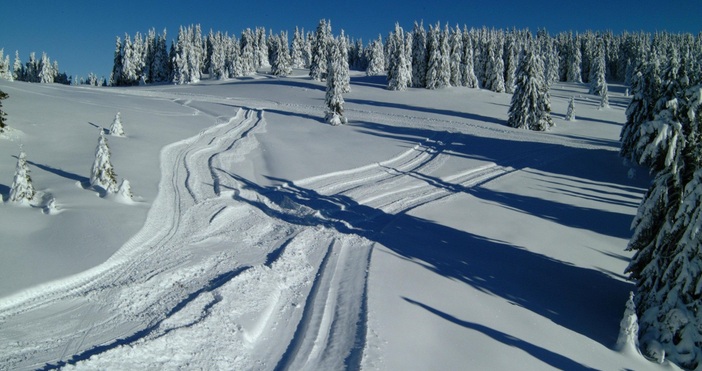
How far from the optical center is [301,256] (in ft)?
40.6


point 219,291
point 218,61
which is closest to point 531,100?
point 219,291

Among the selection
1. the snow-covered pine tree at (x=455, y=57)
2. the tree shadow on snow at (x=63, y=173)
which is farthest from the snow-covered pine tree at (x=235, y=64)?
the tree shadow on snow at (x=63, y=173)

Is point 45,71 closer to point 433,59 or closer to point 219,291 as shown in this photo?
point 433,59

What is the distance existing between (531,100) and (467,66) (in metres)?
34.9

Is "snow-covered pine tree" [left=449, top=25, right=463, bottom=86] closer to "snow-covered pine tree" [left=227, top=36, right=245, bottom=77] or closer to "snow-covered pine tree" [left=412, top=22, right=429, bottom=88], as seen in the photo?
"snow-covered pine tree" [left=412, top=22, right=429, bottom=88]

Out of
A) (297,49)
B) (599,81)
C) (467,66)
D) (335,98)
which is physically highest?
(297,49)

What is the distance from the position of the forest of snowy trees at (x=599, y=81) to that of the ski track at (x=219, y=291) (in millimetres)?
7892

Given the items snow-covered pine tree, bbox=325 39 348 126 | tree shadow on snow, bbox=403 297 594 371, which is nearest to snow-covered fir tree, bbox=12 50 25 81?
snow-covered pine tree, bbox=325 39 348 126

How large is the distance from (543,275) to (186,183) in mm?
14894

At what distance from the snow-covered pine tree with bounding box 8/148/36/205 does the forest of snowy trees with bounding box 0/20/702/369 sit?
17948 mm

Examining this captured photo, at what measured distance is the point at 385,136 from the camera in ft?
112

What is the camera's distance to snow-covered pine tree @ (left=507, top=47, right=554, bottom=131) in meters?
41.6

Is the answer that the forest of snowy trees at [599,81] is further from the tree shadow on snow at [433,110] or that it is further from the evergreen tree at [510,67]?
the tree shadow on snow at [433,110]

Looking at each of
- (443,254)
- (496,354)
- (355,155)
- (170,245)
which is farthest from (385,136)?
(496,354)
